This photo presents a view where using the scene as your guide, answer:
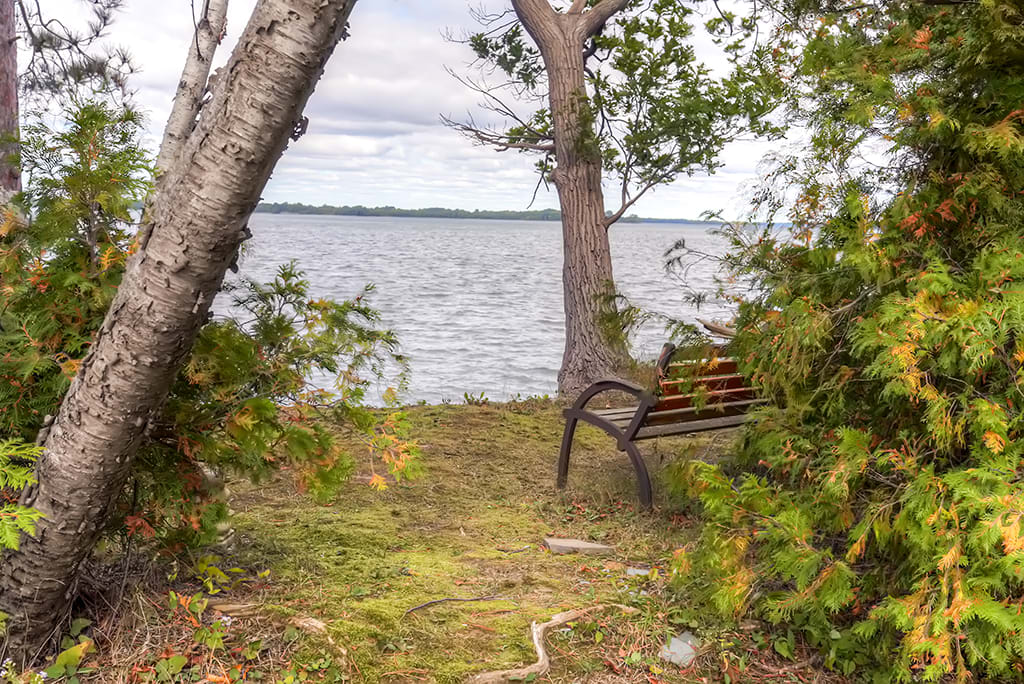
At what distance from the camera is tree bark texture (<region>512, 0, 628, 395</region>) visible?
9.09 meters

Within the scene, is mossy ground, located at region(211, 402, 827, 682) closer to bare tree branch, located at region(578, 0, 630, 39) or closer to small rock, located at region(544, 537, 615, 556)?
small rock, located at region(544, 537, 615, 556)

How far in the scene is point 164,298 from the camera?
95.6 inches

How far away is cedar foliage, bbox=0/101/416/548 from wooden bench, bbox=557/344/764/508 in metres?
2.00

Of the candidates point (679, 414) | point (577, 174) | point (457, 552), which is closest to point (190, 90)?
point (457, 552)

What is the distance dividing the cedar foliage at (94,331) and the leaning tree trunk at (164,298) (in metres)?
0.28

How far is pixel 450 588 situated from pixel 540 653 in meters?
0.78

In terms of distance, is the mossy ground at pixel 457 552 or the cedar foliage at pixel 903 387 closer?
the cedar foliage at pixel 903 387

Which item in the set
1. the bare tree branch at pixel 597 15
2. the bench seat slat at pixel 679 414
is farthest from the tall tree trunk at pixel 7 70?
the bare tree branch at pixel 597 15

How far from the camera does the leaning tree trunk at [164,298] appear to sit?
2258 millimetres

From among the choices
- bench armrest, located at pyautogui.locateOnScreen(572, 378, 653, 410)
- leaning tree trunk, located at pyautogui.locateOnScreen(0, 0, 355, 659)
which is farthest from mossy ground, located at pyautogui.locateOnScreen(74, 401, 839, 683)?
bench armrest, located at pyautogui.locateOnScreen(572, 378, 653, 410)

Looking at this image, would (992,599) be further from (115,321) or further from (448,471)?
(448,471)

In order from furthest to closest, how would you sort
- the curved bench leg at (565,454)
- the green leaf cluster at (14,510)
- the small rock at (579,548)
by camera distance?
1. the curved bench leg at (565,454)
2. the small rock at (579,548)
3. the green leaf cluster at (14,510)

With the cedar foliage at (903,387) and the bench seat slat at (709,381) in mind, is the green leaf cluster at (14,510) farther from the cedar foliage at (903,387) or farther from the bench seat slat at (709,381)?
the bench seat slat at (709,381)

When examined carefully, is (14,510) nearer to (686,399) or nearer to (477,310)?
(686,399)
